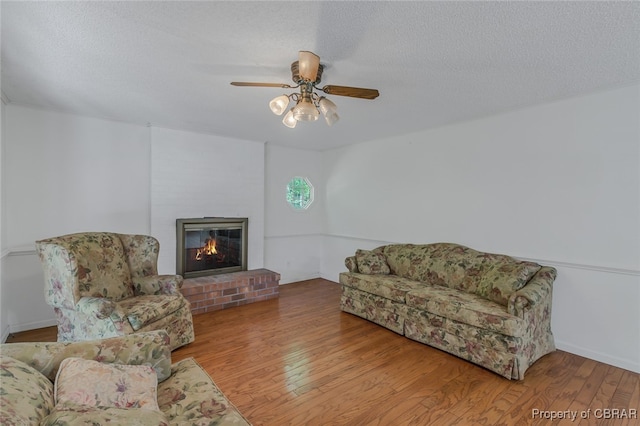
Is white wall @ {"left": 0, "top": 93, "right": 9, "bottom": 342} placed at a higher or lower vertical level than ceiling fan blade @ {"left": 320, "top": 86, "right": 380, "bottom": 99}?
lower

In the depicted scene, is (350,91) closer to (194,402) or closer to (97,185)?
(194,402)

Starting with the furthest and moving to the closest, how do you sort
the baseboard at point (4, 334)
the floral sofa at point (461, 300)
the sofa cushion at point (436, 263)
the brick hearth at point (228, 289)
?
the brick hearth at point (228, 289), the sofa cushion at point (436, 263), the baseboard at point (4, 334), the floral sofa at point (461, 300)

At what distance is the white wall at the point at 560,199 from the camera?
2.56 m

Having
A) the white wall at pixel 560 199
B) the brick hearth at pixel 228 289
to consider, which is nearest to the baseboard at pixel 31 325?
the brick hearth at pixel 228 289

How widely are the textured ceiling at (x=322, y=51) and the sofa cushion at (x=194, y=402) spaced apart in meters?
1.96

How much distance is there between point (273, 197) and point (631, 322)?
180 inches

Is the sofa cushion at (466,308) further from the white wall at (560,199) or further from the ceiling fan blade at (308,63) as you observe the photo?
the ceiling fan blade at (308,63)

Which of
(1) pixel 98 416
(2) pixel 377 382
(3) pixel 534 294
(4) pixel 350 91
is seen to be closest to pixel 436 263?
(3) pixel 534 294

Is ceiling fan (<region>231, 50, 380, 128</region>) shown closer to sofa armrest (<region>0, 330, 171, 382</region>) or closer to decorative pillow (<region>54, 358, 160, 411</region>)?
sofa armrest (<region>0, 330, 171, 382</region>)

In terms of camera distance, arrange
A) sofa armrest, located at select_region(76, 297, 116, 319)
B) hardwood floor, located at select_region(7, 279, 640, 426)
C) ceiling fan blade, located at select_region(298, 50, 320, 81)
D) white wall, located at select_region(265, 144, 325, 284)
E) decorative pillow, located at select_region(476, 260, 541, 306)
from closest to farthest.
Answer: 1. ceiling fan blade, located at select_region(298, 50, 320, 81)
2. hardwood floor, located at select_region(7, 279, 640, 426)
3. sofa armrest, located at select_region(76, 297, 116, 319)
4. decorative pillow, located at select_region(476, 260, 541, 306)
5. white wall, located at select_region(265, 144, 325, 284)

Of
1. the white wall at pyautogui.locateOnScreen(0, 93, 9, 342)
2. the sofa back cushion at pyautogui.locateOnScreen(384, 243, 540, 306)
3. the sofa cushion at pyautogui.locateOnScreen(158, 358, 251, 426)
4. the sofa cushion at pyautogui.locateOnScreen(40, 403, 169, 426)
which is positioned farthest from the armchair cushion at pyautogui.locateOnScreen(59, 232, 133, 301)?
the sofa back cushion at pyautogui.locateOnScreen(384, 243, 540, 306)

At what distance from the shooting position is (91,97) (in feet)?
9.53

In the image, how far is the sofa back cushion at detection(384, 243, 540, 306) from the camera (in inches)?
111

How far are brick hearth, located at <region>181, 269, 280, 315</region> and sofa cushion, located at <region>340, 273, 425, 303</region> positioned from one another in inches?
48.1
